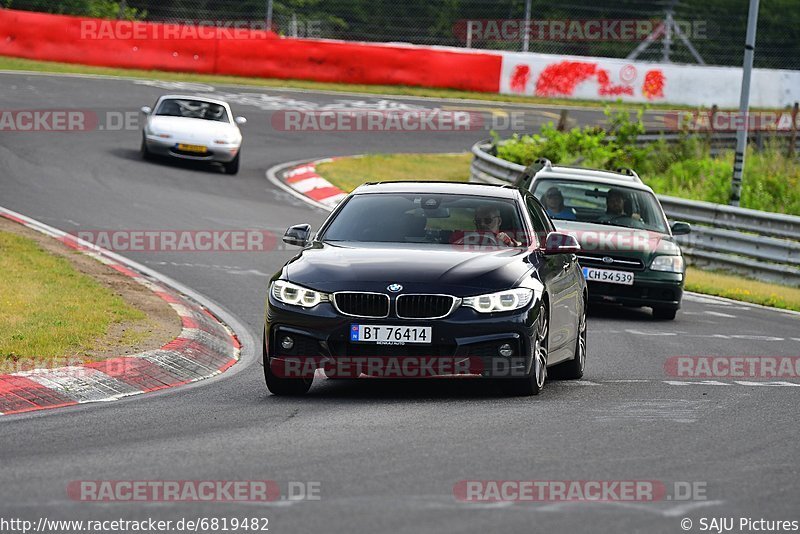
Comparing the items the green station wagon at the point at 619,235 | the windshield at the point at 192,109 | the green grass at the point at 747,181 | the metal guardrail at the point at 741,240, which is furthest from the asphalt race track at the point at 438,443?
the windshield at the point at 192,109

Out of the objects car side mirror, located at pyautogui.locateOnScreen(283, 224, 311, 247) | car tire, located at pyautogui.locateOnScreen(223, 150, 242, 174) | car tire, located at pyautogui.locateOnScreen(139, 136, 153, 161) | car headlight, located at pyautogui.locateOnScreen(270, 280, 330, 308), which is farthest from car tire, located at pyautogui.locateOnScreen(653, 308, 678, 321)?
car tire, located at pyautogui.locateOnScreen(139, 136, 153, 161)

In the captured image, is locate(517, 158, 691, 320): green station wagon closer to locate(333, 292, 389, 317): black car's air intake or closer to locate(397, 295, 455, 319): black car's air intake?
locate(397, 295, 455, 319): black car's air intake

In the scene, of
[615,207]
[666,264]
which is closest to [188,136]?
[615,207]

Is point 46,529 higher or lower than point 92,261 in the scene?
higher

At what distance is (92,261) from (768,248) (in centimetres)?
1001

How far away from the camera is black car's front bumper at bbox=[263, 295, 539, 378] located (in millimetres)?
8781

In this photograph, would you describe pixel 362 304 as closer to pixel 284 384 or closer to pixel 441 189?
pixel 284 384

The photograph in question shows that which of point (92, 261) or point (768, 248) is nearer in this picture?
point (92, 261)

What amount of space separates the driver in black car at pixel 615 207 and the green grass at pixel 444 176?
3310mm

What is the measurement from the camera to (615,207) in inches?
625

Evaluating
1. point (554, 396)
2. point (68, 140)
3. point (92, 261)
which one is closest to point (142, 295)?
point (92, 261)

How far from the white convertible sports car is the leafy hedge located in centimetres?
578

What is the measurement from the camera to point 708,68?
43.3 meters

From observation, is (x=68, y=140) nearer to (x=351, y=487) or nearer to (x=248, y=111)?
(x=248, y=111)
